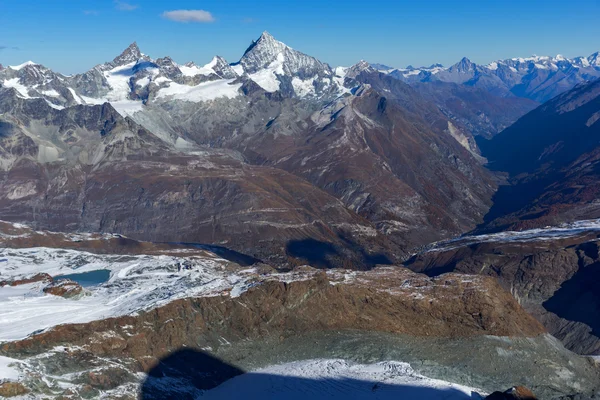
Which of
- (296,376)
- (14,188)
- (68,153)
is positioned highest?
(68,153)

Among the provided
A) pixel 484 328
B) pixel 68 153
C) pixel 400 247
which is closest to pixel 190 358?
pixel 484 328

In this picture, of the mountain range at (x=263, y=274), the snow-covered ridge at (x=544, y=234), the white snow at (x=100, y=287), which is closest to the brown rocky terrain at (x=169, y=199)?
the mountain range at (x=263, y=274)

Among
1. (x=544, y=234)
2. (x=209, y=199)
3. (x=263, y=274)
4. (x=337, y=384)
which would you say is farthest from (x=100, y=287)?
(x=544, y=234)

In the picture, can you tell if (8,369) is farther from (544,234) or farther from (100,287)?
(544,234)

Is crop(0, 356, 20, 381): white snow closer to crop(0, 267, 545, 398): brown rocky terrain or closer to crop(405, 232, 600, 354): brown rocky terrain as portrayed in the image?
crop(0, 267, 545, 398): brown rocky terrain

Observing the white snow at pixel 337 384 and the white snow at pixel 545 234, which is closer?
the white snow at pixel 337 384

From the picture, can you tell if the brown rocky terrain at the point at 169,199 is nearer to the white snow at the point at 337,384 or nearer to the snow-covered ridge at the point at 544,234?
the snow-covered ridge at the point at 544,234

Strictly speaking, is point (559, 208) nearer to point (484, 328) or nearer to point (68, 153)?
point (484, 328)
